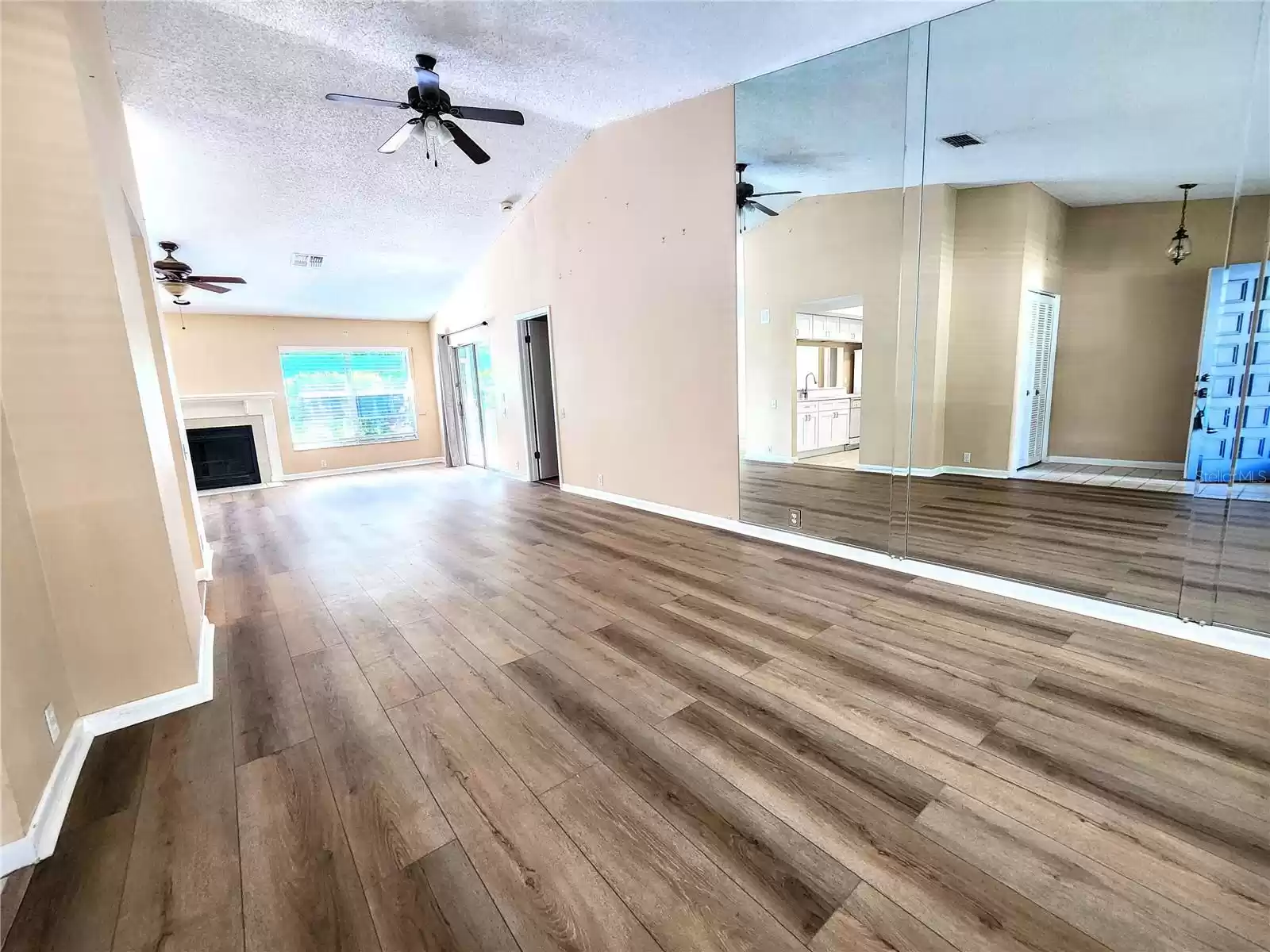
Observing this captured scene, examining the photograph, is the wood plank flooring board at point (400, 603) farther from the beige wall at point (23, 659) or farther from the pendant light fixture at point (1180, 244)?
the pendant light fixture at point (1180, 244)

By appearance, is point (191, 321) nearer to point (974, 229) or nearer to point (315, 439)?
point (315, 439)

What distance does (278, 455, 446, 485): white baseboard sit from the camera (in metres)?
8.76

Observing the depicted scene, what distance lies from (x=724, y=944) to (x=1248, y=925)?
1143mm

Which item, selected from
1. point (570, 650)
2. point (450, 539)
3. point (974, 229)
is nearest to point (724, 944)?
point (570, 650)

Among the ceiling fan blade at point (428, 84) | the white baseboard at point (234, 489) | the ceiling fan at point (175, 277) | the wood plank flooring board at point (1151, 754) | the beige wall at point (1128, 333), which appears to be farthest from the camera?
the white baseboard at point (234, 489)

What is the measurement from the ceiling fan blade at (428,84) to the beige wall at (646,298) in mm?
1914

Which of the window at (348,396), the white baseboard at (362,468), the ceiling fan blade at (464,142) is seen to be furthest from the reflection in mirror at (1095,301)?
the window at (348,396)

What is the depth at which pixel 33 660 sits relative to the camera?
154cm

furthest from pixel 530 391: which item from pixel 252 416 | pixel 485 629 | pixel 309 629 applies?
pixel 252 416

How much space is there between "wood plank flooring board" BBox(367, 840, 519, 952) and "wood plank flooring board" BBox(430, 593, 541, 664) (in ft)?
3.37

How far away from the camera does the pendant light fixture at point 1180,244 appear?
359 cm

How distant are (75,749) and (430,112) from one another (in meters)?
3.62

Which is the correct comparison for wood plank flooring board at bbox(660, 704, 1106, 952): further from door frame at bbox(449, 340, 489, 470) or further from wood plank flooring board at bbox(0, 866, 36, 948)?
door frame at bbox(449, 340, 489, 470)

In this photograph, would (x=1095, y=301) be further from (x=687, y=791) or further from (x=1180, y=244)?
(x=687, y=791)
